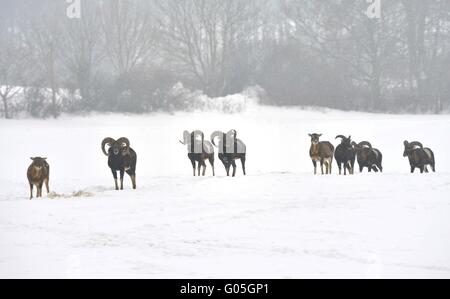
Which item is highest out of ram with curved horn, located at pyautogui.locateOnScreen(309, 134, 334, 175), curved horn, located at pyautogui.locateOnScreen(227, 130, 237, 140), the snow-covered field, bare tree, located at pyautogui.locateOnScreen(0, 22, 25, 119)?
bare tree, located at pyautogui.locateOnScreen(0, 22, 25, 119)

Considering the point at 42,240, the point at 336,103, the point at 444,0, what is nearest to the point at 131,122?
the point at 336,103

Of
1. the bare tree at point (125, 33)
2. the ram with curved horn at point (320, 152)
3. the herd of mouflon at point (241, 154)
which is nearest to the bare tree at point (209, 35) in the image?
the bare tree at point (125, 33)

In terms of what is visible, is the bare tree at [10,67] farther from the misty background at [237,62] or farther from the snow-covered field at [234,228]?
the snow-covered field at [234,228]

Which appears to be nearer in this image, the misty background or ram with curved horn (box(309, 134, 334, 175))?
ram with curved horn (box(309, 134, 334, 175))

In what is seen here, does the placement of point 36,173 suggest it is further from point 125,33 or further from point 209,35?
point 125,33

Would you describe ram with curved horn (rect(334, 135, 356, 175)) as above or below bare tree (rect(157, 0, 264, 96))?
below

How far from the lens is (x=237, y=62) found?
53.8 meters

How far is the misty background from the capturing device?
45594 mm

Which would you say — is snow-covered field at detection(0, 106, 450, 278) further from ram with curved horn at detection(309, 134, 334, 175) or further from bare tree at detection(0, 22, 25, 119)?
bare tree at detection(0, 22, 25, 119)

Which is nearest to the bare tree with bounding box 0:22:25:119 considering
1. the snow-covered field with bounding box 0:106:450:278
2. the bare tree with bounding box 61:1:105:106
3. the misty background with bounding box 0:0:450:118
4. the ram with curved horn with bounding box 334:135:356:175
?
the misty background with bounding box 0:0:450:118

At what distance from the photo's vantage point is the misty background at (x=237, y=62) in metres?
45.6

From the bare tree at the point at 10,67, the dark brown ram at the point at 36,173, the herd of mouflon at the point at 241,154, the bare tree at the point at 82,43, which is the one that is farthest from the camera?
the bare tree at the point at 82,43

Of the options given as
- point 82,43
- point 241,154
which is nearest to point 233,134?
point 241,154

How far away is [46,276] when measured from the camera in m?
11.1
